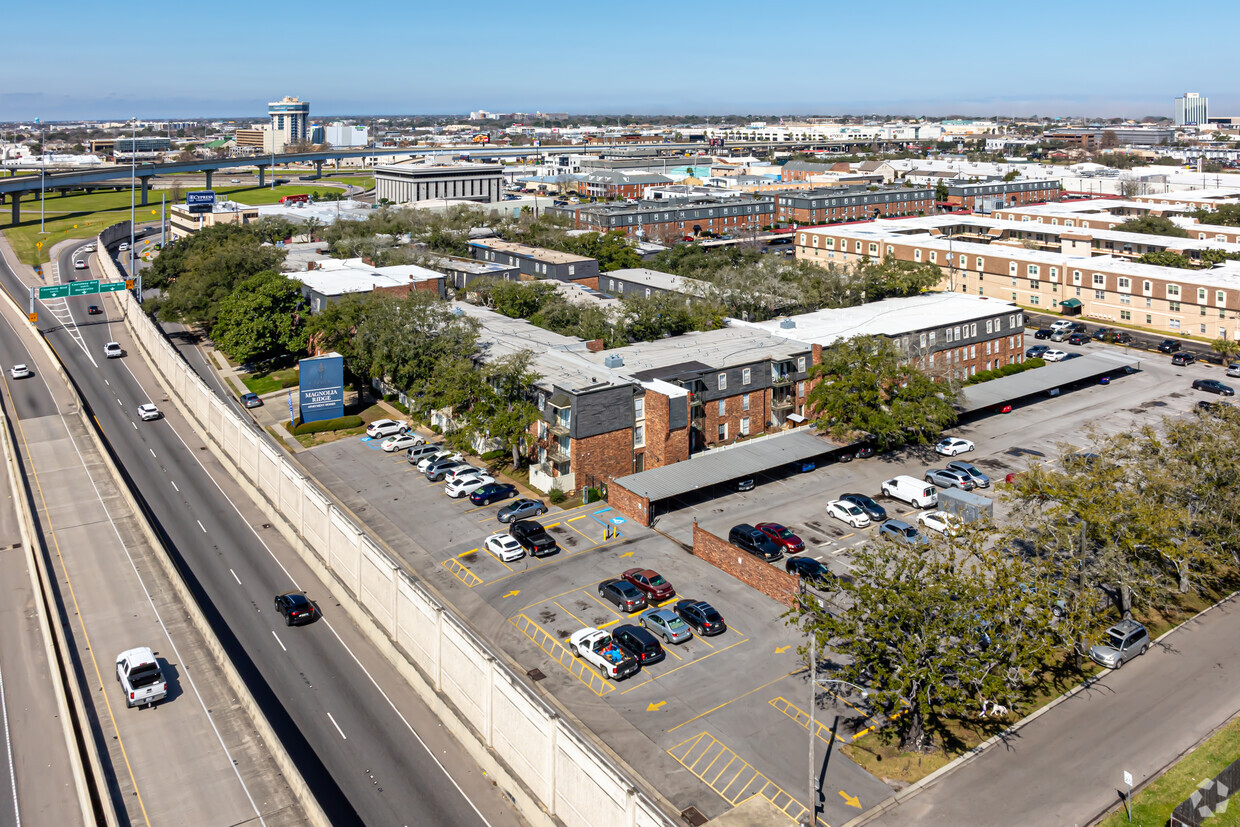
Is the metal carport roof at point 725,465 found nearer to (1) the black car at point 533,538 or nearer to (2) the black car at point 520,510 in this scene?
(2) the black car at point 520,510

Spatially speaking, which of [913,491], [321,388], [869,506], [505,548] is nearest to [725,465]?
[869,506]

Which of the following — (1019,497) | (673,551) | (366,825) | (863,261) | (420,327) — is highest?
(863,261)

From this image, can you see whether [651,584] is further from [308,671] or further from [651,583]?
[308,671]

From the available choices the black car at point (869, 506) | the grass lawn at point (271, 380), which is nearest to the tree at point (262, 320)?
the grass lawn at point (271, 380)

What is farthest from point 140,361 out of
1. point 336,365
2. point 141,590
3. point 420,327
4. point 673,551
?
point 673,551

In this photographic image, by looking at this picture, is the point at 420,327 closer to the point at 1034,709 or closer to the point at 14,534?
the point at 14,534

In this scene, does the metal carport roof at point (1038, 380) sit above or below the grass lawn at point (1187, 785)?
above
